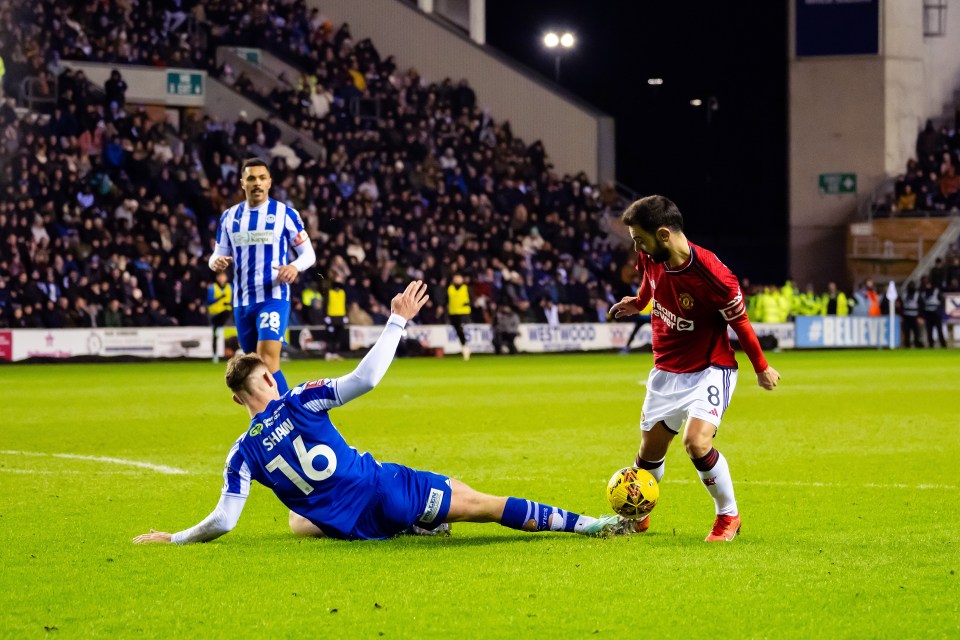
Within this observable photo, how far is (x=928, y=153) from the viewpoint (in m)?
43.8

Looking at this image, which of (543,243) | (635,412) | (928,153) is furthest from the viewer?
(928,153)

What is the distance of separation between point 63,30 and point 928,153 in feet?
86.7

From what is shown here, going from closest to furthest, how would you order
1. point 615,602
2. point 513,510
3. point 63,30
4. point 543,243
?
point 615,602, point 513,510, point 63,30, point 543,243

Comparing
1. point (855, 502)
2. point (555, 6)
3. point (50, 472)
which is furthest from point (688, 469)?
point (555, 6)

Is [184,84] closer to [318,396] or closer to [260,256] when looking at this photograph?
[260,256]

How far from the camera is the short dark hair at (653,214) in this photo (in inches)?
275

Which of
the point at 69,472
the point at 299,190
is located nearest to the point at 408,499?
the point at 69,472

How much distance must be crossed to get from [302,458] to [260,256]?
5.21 metres

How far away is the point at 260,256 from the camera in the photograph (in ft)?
38.4

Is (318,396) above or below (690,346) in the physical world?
below

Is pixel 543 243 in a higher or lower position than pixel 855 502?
higher

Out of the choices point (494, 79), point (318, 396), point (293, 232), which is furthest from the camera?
point (494, 79)

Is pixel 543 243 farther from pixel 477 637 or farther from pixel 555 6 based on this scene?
pixel 477 637

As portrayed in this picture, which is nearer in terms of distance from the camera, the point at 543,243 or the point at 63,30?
the point at 63,30
